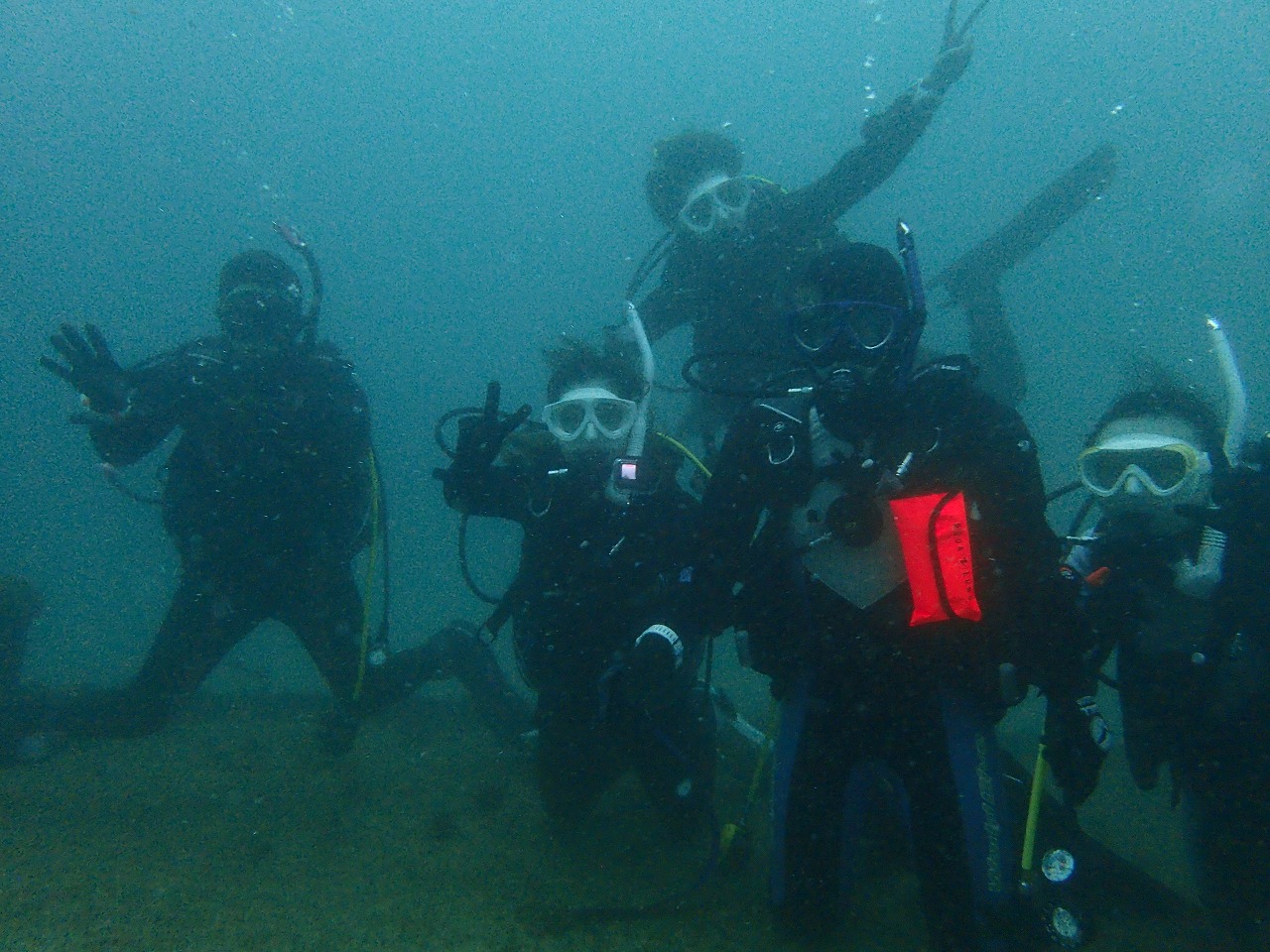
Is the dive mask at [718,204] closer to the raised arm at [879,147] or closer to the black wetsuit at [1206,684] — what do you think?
the raised arm at [879,147]

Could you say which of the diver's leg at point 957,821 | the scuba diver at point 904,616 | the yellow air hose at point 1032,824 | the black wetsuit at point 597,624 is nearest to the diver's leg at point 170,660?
the black wetsuit at point 597,624

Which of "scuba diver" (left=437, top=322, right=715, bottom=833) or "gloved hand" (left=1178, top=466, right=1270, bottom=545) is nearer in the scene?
"gloved hand" (left=1178, top=466, right=1270, bottom=545)

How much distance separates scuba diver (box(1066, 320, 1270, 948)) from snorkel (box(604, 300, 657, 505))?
2.55 metres

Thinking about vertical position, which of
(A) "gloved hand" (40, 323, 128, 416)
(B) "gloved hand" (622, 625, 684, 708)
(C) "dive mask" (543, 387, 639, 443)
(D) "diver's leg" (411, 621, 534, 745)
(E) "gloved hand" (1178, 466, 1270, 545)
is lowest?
(D) "diver's leg" (411, 621, 534, 745)

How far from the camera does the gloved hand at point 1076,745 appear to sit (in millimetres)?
3172

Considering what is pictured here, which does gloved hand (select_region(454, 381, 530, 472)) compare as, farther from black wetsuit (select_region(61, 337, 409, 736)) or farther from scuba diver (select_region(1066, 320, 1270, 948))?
scuba diver (select_region(1066, 320, 1270, 948))

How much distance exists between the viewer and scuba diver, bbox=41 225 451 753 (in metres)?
6.03

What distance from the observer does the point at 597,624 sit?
4.57 metres

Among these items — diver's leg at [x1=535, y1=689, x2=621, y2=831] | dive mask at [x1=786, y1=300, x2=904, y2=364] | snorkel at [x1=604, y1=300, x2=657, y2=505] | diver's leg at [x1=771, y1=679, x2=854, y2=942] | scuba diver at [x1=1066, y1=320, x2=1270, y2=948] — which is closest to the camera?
dive mask at [x1=786, y1=300, x2=904, y2=364]

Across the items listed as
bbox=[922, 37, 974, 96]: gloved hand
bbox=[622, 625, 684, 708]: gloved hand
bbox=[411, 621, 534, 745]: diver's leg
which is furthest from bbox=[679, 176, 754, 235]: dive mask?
bbox=[411, 621, 534, 745]: diver's leg

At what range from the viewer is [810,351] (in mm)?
3502

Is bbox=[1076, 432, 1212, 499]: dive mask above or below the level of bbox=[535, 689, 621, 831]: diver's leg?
above

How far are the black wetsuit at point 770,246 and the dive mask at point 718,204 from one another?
0.41 feet

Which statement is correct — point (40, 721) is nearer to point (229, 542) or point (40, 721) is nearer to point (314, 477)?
point (229, 542)
